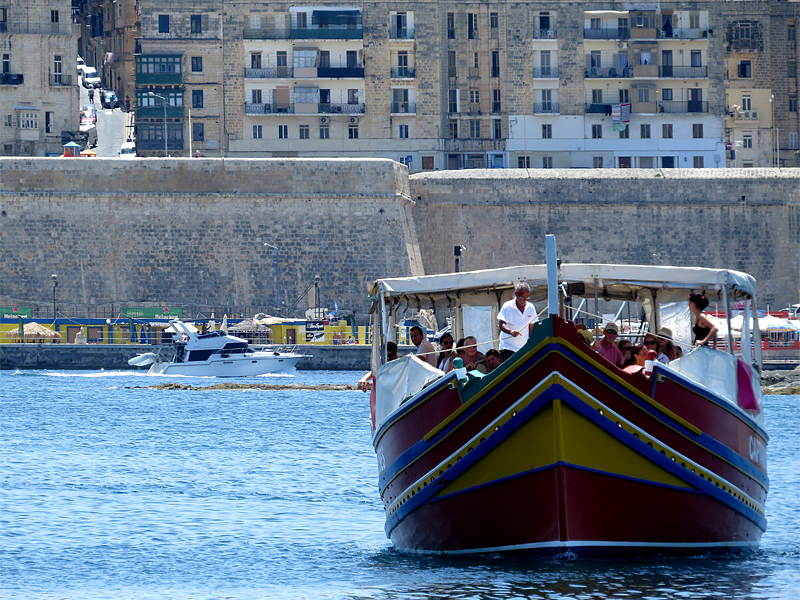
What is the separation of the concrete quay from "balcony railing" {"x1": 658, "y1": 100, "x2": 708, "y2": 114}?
17553 millimetres

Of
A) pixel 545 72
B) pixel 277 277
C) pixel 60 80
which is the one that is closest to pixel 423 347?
pixel 277 277

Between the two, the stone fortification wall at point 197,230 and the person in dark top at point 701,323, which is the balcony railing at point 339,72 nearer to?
the stone fortification wall at point 197,230

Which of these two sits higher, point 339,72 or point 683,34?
point 683,34

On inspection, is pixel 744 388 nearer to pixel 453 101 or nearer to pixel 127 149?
pixel 453 101

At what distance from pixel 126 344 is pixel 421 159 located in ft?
49.1

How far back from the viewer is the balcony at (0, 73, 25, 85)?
4884 cm

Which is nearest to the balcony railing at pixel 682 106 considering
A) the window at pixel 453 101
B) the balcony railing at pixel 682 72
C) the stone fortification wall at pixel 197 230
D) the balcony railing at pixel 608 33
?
the balcony railing at pixel 682 72

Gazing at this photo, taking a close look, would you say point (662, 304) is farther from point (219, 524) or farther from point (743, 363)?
point (219, 524)

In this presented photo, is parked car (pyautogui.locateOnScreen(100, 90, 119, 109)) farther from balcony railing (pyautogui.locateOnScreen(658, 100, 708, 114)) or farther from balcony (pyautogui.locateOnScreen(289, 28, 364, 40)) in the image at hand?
balcony railing (pyautogui.locateOnScreen(658, 100, 708, 114))

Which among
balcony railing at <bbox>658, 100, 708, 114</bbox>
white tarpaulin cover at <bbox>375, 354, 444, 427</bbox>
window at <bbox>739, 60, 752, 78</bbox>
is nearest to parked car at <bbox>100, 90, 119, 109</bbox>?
balcony railing at <bbox>658, 100, 708, 114</bbox>

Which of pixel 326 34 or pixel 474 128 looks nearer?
pixel 326 34

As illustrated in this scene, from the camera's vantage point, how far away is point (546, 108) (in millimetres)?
50438

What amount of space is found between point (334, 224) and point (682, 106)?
1580cm

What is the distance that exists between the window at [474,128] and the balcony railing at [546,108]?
2201 millimetres
